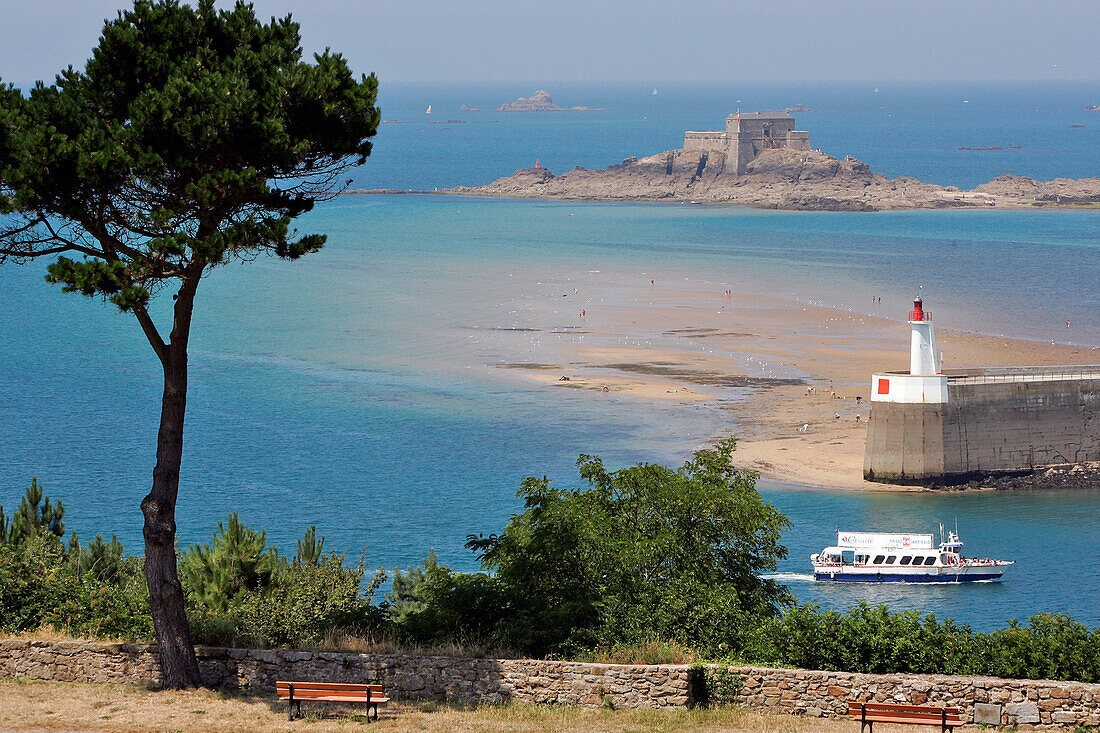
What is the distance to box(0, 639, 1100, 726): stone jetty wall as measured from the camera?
16.9 m

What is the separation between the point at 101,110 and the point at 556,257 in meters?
108

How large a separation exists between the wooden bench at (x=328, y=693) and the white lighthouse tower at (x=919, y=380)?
41.3m

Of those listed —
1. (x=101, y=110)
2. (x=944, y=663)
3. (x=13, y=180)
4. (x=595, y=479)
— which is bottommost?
(x=944, y=663)

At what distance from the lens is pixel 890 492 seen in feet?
180

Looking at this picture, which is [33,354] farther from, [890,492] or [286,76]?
[286,76]

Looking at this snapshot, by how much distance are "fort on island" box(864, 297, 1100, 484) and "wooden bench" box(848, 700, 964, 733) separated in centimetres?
3977

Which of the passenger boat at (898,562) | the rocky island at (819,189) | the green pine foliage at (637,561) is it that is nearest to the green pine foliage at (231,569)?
the green pine foliage at (637,561)

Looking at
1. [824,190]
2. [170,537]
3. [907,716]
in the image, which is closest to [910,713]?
[907,716]

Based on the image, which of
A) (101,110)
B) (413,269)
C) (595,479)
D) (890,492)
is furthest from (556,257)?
(101,110)

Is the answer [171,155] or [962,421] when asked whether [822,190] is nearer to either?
[962,421]

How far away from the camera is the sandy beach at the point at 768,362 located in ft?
196

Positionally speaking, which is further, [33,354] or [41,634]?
[33,354]

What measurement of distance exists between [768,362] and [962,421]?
22493 millimetres

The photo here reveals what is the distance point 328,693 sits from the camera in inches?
663
